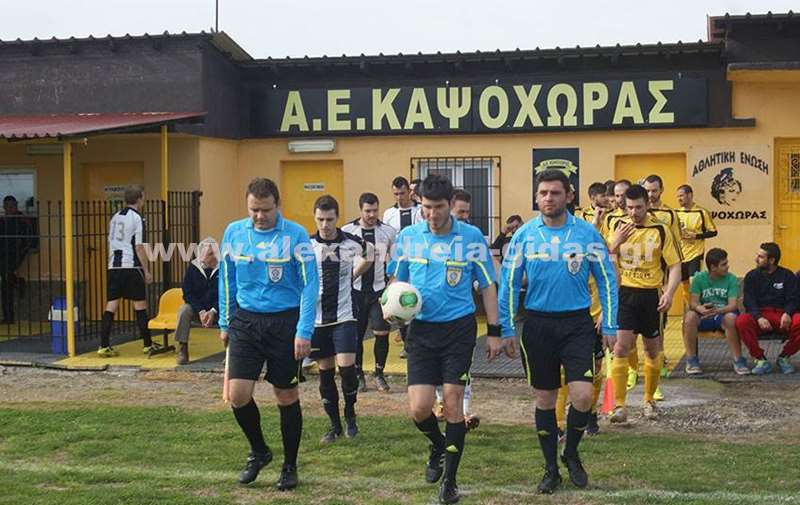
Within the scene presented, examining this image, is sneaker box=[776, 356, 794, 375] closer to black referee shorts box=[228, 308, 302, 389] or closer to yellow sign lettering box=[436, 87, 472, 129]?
black referee shorts box=[228, 308, 302, 389]

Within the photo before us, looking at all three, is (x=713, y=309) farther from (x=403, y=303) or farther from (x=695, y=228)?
(x=403, y=303)

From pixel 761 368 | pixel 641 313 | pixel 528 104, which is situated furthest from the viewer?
pixel 528 104

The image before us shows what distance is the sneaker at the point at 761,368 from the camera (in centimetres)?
1166

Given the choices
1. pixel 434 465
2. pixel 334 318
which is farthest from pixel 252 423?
pixel 334 318

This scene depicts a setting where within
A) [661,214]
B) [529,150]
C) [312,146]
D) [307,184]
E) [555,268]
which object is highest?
[312,146]

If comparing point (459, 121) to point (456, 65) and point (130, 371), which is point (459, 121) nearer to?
point (456, 65)

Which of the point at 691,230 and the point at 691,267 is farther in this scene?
the point at 691,267

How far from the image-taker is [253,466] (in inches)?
298

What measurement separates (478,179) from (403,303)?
33.5ft

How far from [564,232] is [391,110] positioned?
33.0 ft

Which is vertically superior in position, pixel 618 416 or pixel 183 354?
pixel 183 354

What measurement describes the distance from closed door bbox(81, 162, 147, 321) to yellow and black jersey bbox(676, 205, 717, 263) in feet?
26.5

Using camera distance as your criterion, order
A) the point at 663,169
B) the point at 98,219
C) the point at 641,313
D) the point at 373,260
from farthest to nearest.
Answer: the point at 98,219, the point at 663,169, the point at 373,260, the point at 641,313

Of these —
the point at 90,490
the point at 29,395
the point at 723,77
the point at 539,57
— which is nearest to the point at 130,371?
the point at 29,395
